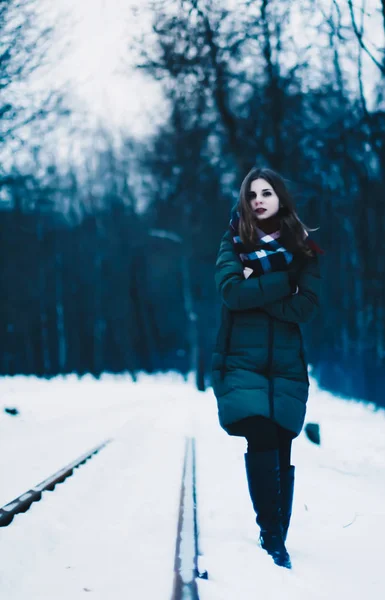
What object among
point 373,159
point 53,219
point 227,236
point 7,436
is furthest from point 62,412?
point 53,219

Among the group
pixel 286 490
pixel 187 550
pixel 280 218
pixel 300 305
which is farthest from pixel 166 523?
pixel 280 218

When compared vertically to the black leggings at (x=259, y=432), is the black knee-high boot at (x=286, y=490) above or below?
below

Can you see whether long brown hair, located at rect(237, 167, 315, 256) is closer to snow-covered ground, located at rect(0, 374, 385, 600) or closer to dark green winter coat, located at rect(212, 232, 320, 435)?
dark green winter coat, located at rect(212, 232, 320, 435)

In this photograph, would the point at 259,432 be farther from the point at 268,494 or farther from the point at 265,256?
the point at 265,256

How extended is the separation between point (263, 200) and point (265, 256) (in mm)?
328

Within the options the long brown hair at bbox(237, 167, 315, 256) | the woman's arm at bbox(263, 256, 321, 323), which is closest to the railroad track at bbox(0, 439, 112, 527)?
the woman's arm at bbox(263, 256, 321, 323)

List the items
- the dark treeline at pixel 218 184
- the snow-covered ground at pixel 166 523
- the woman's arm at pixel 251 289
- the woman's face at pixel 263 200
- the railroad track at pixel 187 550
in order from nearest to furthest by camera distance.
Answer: the railroad track at pixel 187 550 < the snow-covered ground at pixel 166 523 < the woman's arm at pixel 251 289 < the woman's face at pixel 263 200 < the dark treeline at pixel 218 184

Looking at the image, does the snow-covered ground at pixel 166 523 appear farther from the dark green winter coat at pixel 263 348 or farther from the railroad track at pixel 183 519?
the dark green winter coat at pixel 263 348

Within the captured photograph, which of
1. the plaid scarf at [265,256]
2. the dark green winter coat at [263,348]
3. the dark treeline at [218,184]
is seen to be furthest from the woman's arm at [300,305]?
the dark treeline at [218,184]

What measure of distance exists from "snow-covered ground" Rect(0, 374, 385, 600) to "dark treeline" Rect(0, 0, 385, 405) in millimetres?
6101

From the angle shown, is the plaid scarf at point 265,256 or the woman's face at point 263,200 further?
the woman's face at point 263,200

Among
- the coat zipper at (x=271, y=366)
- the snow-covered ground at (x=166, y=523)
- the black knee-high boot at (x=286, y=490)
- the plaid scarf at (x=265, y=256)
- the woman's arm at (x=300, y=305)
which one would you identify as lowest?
the snow-covered ground at (x=166, y=523)

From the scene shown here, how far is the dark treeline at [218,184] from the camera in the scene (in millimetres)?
13422

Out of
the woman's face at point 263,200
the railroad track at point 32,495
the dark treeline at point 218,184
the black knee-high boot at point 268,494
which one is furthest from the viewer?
the dark treeline at point 218,184
